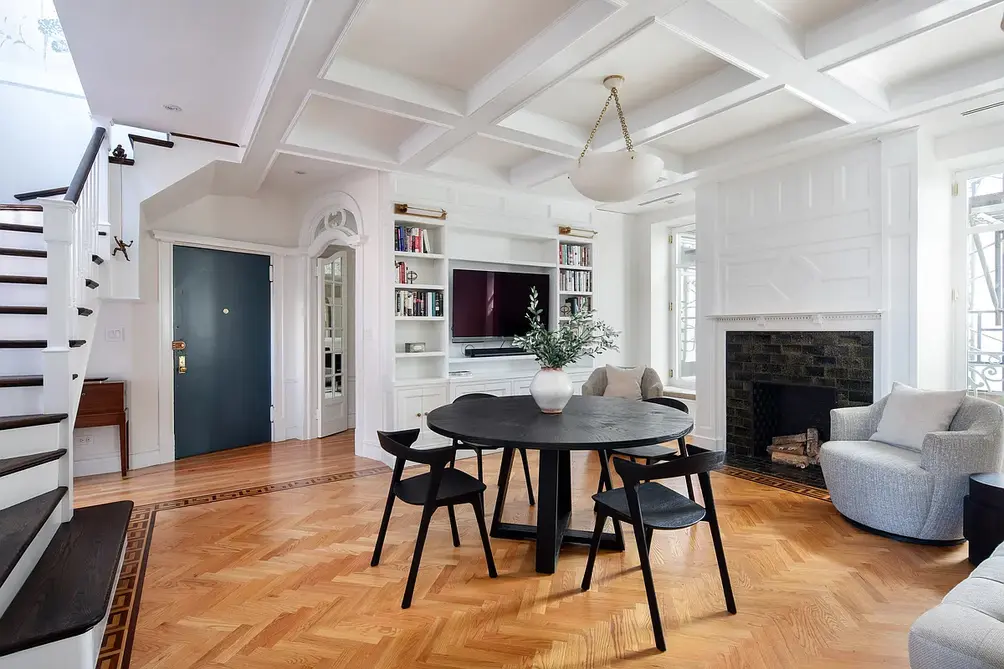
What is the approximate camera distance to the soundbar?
18.0 feet

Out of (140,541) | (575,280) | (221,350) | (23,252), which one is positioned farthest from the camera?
(575,280)

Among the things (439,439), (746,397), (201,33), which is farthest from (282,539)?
(746,397)

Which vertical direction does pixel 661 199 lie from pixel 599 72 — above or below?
below

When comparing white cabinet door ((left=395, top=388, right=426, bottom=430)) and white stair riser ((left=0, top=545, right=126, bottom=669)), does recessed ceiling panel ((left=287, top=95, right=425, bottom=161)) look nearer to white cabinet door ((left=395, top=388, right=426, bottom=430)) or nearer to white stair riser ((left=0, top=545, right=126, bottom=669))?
white cabinet door ((left=395, top=388, right=426, bottom=430))

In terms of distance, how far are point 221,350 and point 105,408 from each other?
1202mm

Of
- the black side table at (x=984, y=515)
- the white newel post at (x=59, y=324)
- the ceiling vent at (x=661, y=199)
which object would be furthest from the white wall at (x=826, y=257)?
the white newel post at (x=59, y=324)

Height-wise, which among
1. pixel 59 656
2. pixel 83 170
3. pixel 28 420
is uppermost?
pixel 83 170

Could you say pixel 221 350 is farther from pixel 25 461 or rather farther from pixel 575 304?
pixel 575 304

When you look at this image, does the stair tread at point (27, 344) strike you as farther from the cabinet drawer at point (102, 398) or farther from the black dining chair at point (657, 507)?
the black dining chair at point (657, 507)

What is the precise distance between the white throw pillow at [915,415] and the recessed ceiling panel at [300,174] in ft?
15.1

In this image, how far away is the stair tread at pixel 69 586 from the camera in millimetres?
1719

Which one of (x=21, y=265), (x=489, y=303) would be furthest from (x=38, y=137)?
(x=489, y=303)

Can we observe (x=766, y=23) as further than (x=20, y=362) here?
No

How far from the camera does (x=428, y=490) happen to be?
2.40 metres
